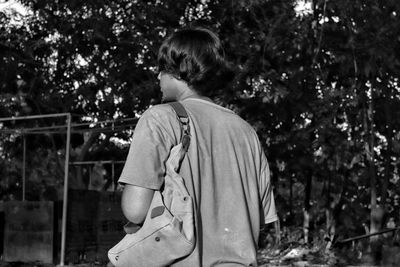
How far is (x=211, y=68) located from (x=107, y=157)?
52.2 feet

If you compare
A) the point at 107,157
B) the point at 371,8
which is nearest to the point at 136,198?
the point at 371,8

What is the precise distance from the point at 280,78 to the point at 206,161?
10.7m

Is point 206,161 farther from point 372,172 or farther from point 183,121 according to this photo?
point 372,172

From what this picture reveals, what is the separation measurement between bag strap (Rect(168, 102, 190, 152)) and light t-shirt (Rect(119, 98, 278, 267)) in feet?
0.05

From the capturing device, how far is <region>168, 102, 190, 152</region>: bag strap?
2.24m

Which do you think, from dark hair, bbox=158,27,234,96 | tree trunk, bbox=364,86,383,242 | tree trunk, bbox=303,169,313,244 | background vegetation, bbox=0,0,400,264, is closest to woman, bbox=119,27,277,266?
dark hair, bbox=158,27,234,96

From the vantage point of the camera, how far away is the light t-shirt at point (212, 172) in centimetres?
221

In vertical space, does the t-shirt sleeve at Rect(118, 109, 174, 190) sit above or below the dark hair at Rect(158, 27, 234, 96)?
below

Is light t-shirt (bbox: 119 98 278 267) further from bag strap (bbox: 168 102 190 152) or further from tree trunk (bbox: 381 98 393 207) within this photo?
tree trunk (bbox: 381 98 393 207)

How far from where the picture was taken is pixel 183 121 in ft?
7.47

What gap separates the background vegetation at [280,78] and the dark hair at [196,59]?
9.56 meters

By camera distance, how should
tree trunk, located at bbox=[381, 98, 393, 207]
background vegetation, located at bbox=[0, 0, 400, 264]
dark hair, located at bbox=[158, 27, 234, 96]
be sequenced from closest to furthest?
1. dark hair, located at bbox=[158, 27, 234, 96]
2. background vegetation, located at bbox=[0, 0, 400, 264]
3. tree trunk, located at bbox=[381, 98, 393, 207]

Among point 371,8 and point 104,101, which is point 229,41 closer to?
point 371,8

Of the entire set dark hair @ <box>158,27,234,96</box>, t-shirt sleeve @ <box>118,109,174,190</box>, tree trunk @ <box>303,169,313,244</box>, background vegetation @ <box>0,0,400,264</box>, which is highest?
background vegetation @ <box>0,0,400,264</box>
